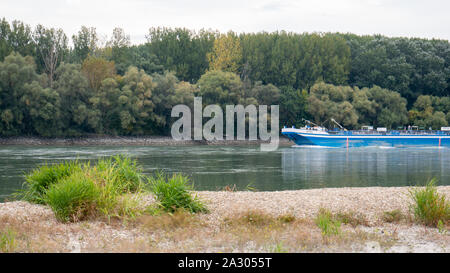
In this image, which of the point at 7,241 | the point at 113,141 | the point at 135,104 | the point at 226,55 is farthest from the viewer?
the point at 226,55

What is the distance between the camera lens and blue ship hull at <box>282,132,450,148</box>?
76125 mm

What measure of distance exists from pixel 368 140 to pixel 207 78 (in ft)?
92.5

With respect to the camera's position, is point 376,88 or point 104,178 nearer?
point 104,178

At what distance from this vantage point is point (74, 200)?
1205cm

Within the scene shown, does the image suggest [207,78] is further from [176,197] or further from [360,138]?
[176,197]

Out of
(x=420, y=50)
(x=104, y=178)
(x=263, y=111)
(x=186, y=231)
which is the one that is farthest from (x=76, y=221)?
(x=420, y=50)

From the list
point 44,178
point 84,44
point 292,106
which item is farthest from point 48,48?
point 44,178

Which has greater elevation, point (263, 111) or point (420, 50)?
point (420, 50)

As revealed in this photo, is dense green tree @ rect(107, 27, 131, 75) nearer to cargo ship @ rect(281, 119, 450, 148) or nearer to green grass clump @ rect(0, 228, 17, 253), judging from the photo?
cargo ship @ rect(281, 119, 450, 148)

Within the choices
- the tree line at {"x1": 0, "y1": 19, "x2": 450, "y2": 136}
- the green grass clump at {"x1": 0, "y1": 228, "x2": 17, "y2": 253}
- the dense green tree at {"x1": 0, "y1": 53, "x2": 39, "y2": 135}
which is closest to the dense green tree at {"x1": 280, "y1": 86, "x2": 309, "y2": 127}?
the tree line at {"x1": 0, "y1": 19, "x2": 450, "y2": 136}

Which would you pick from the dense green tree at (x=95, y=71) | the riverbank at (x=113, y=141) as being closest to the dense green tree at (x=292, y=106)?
the riverbank at (x=113, y=141)
